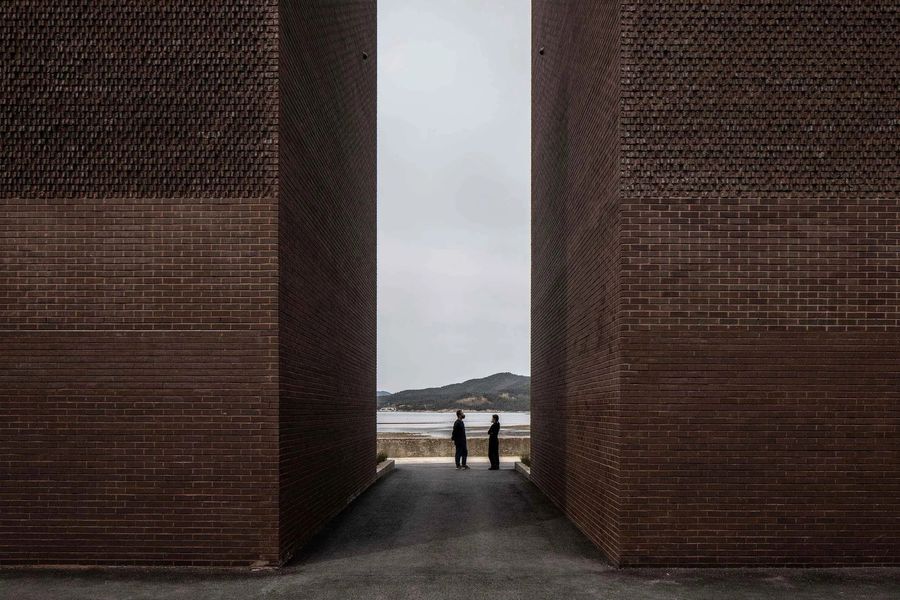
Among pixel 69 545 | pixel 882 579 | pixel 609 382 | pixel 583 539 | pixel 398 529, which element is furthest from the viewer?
pixel 398 529

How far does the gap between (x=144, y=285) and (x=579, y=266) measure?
6.40 meters

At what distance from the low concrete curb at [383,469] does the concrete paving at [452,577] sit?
25.0 ft

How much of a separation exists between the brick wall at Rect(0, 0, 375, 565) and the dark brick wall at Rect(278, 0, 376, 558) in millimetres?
204

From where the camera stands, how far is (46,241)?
9133 millimetres

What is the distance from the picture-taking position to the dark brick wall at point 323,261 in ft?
31.4

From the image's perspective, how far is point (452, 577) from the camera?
864 centimetres

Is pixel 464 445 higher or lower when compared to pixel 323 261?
lower

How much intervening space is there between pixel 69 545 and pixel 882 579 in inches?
361

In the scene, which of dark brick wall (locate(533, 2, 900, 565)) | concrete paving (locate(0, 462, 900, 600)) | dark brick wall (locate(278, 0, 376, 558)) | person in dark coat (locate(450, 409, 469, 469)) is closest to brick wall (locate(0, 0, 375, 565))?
dark brick wall (locate(278, 0, 376, 558))

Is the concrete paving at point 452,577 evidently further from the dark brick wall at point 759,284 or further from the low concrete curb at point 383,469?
the low concrete curb at point 383,469

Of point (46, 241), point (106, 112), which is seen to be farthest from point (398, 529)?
point (106, 112)

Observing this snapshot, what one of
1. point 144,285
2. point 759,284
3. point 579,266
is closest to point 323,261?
point 144,285

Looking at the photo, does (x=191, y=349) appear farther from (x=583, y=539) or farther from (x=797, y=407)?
(x=797, y=407)

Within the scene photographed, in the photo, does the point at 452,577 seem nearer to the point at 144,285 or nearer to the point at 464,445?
the point at 144,285
